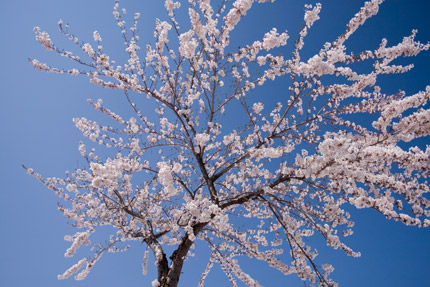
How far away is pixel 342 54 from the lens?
15.1 feet

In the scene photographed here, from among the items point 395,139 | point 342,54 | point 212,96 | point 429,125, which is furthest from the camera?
point 212,96

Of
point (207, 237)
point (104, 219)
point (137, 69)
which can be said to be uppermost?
point (137, 69)

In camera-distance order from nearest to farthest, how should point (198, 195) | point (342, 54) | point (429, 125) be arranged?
point (429, 125) → point (342, 54) → point (198, 195)

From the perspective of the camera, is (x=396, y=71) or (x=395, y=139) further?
(x=396, y=71)

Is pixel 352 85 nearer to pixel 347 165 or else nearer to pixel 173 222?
pixel 347 165

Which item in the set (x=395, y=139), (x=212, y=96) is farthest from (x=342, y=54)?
(x=212, y=96)

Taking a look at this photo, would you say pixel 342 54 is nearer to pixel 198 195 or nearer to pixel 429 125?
pixel 429 125

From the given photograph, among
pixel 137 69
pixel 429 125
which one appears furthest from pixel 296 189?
pixel 137 69

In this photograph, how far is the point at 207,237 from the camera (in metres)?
7.40

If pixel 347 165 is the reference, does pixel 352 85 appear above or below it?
above

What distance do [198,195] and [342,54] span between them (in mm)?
4766

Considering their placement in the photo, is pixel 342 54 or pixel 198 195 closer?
pixel 342 54

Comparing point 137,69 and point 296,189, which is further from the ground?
point 137,69

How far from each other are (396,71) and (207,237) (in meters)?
5.95
